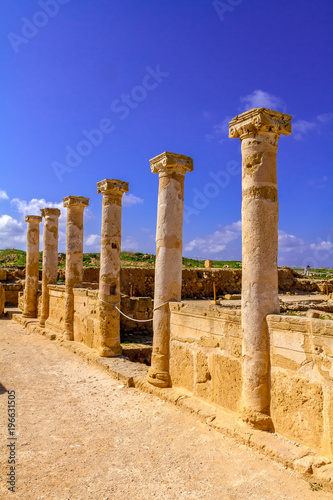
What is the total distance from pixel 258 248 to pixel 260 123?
5.07ft

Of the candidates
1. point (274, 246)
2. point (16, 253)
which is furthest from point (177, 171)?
point (16, 253)

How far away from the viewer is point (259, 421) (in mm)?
4414

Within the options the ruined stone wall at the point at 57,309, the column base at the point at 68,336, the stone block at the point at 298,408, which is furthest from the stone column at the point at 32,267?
the stone block at the point at 298,408

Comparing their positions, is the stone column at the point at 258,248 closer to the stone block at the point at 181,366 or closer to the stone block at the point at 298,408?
the stone block at the point at 298,408

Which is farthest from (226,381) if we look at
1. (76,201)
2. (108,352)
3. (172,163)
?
(76,201)

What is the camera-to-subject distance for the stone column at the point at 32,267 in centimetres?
1435

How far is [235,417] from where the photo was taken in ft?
15.9

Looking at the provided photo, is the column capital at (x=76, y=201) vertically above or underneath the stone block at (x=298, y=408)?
above

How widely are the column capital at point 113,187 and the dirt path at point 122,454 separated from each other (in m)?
4.29

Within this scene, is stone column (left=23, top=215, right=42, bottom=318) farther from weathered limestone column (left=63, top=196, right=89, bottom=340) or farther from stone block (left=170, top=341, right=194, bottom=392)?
stone block (left=170, top=341, right=194, bottom=392)

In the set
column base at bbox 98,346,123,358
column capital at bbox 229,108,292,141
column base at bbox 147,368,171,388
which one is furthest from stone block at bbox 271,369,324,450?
column base at bbox 98,346,123,358

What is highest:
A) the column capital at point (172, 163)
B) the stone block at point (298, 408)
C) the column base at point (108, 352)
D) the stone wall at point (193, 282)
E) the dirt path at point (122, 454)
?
the column capital at point (172, 163)

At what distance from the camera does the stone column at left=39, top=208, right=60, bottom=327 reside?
1288cm

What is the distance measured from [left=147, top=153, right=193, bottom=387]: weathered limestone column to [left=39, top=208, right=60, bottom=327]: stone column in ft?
24.6
